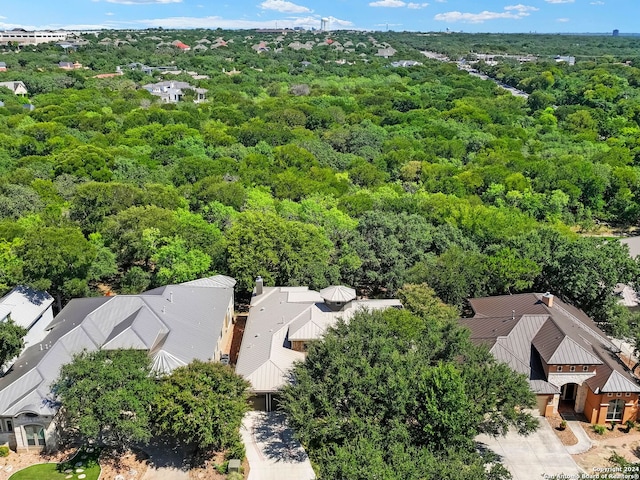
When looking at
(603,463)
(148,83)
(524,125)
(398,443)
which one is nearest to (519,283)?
(603,463)

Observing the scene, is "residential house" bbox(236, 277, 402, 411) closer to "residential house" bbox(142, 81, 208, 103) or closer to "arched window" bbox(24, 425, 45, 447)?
"arched window" bbox(24, 425, 45, 447)

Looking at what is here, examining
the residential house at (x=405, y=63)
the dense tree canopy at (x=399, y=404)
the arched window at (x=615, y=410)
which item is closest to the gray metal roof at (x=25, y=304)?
the dense tree canopy at (x=399, y=404)

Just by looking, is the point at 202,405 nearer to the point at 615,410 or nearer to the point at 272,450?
the point at 272,450

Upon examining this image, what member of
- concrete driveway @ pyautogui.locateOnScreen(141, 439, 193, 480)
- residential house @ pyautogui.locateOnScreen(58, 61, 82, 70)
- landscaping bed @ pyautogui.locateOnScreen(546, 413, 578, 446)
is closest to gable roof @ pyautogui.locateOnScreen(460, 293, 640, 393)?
landscaping bed @ pyautogui.locateOnScreen(546, 413, 578, 446)

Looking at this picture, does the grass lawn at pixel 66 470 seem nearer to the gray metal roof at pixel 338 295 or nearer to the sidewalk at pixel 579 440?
the gray metal roof at pixel 338 295

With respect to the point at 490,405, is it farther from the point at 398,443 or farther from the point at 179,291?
the point at 179,291

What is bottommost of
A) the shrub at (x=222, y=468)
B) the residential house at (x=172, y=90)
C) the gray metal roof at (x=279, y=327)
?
the shrub at (x=222, y=468)
